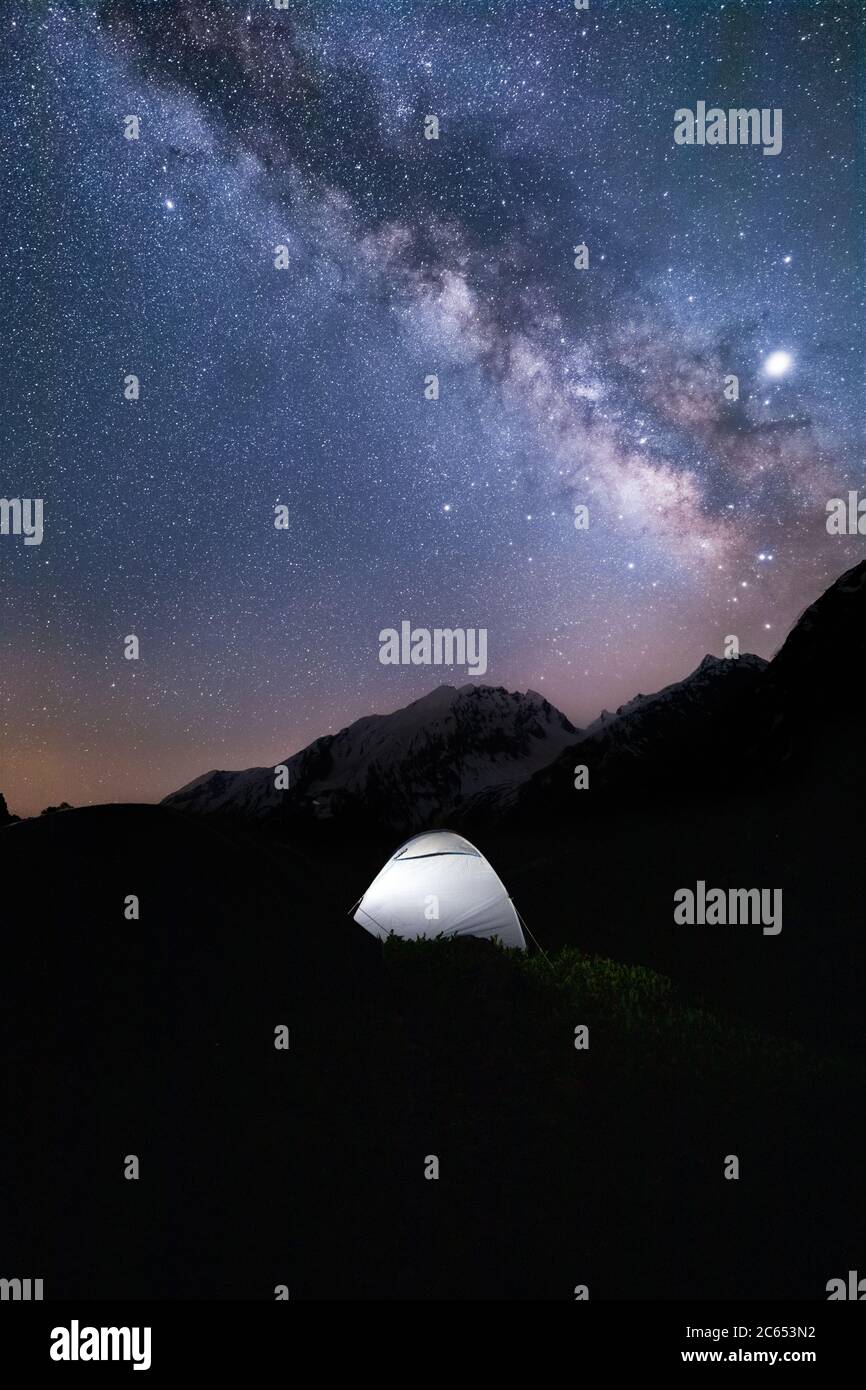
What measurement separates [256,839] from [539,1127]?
6.27 metres

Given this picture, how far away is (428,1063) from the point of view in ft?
28.8

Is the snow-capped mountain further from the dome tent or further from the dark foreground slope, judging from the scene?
the dark foreground slope

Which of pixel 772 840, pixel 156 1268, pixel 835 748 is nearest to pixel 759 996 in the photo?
pixel 156 1268

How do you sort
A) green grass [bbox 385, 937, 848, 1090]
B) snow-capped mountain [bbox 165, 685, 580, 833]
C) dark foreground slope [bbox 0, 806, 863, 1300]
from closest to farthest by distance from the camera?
dark foreground slope [bbox 0, 806, 863, 1300] < green grass [bbox 385, 937, 848, 1090] < snow-capped mountain [bbox 165, 685, 580, 833]

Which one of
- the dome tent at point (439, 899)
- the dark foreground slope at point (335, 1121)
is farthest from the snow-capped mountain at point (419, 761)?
the dark foreground slope at point (335, 1121)

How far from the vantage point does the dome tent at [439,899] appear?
13.7 meters

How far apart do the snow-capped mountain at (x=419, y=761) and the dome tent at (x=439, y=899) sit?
336ft

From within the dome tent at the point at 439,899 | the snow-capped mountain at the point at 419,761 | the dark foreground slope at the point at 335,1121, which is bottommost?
the dark foreground slope at the point at 335,1121

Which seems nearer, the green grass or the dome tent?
the green grass

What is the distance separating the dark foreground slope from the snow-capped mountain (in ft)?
351

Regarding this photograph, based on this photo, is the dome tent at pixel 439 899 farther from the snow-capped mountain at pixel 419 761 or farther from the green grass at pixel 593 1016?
the snow-capped mountain at pixel 419 761

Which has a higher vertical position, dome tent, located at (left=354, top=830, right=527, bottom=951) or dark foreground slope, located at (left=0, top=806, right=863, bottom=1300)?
dome tent, located at (left=354, top=830, right=527, bottom=951)

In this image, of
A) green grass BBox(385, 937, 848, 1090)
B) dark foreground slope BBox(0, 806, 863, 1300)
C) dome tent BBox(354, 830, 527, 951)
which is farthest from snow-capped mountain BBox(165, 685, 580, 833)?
dark foreground slope BBox(0, 806, 863, 1300)

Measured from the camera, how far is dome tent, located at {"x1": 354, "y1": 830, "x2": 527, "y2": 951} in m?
13.7
